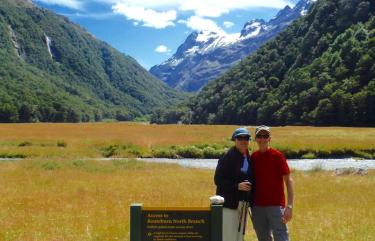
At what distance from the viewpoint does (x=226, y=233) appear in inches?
372

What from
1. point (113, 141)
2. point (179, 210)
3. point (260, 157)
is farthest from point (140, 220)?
point (113, 141)

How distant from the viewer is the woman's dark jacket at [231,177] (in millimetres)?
9336

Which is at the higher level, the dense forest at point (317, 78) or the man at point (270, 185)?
the dense forest at point (317, 78)

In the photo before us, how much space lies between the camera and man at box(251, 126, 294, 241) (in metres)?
9.57

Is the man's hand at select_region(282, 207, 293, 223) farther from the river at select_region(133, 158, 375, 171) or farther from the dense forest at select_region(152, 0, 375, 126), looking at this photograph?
the dense forest at select_region(152, 0, 375, 126)

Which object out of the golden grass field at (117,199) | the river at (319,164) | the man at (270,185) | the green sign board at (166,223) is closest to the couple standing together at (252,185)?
the man at (270,185)

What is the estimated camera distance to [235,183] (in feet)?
30.6

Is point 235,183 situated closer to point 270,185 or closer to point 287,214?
point 270,185

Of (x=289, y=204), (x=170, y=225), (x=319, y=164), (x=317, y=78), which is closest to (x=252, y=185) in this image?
(x=289, y=204)

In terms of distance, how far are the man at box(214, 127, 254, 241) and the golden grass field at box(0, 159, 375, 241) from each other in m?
5.09

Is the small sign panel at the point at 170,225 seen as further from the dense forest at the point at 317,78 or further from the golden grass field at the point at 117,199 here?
the dense forest at the point at 317,78

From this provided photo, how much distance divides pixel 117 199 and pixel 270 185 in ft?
43.1

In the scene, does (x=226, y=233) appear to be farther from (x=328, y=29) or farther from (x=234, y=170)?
(x=328, y=29)

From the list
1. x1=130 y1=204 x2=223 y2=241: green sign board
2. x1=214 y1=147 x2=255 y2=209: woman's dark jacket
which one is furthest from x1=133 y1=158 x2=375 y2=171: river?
x1=130 y1=204 x2=223 y2=241: green sign board
